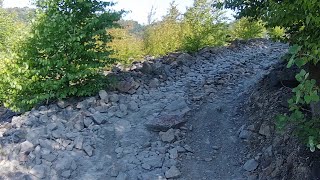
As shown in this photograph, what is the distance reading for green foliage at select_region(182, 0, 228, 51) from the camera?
10508 mm

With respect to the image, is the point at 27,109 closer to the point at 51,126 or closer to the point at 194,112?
the point at 51,126

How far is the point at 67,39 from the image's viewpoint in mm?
5949

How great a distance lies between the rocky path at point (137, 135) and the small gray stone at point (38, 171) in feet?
0.04

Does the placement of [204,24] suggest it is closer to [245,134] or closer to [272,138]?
[245,134]

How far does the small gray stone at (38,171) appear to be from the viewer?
15.0 ft

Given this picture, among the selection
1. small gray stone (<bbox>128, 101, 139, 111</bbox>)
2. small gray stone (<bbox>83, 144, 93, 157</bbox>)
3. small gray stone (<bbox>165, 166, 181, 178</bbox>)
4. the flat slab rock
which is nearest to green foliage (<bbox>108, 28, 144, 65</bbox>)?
small gray stone (<bbox>128, 101, 139, 111</bbox>)

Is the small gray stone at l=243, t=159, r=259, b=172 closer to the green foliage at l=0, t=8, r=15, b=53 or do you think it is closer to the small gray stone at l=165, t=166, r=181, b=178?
the small gray stone at l=165, t=166, r=181, b=178

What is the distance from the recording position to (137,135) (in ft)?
18.1

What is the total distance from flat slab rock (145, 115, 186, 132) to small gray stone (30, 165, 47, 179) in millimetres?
1756

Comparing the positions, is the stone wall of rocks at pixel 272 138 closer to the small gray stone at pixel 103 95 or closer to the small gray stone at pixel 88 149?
the small gray stone at pixel 88 149

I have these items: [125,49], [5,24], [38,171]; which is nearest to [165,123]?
[38,171]

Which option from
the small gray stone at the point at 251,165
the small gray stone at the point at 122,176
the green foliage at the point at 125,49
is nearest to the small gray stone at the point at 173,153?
the small gray stone at the point at 122,176

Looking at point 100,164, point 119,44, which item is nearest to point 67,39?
point 100,164

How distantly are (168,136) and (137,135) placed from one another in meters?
0.54
